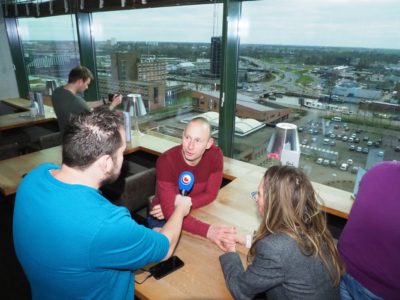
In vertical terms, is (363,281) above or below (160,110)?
below

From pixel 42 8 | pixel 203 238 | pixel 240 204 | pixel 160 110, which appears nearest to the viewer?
pixel 203 238

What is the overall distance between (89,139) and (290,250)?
840 mm

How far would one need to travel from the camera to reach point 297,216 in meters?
1.17

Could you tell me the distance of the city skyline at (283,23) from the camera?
2191 mm

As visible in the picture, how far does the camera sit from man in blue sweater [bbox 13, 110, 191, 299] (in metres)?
0.94

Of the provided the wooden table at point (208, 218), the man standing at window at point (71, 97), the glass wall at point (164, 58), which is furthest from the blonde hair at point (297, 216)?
the man standing at window at point (71, 97)

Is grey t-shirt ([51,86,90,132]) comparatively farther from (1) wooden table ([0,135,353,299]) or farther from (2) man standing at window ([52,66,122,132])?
(1) wooden table ([0,135,353,299])

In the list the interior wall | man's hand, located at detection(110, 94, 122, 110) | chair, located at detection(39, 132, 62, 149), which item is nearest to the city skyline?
man's hand, located at detection(110, 94, 122, 110)

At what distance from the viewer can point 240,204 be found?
2.00 meters

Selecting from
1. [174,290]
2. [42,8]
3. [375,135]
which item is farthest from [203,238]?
[42,8]

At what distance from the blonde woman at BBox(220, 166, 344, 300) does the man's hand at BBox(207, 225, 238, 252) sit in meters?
0.25

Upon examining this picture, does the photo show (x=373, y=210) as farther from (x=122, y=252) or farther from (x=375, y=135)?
(x=375, y=135)

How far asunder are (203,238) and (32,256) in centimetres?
88

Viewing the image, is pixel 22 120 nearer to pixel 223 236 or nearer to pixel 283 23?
pixel 283 23
